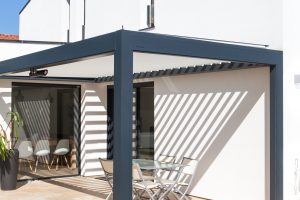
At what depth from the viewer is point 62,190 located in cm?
1015

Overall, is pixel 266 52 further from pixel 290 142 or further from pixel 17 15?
pixel 17 15

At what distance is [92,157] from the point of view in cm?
1246

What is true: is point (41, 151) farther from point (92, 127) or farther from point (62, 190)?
point (62, 190)

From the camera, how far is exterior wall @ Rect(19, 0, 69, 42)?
624 inches

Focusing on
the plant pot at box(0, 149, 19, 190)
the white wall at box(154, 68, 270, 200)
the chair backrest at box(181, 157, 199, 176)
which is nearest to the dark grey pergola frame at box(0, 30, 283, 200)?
the white wall at box(154, 68, 270, 200)

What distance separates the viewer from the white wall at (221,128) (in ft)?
26.3

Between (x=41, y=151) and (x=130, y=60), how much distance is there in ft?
22.6

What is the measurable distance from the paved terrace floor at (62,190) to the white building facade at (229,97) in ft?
3.86

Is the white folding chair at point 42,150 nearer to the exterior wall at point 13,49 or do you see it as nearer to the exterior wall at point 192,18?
the exterior wall at point 13,49

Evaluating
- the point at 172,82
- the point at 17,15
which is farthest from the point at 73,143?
the point at 17,15

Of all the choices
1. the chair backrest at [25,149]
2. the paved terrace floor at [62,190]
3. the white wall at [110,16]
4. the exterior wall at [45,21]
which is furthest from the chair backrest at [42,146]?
the exterior wall at [45,21]

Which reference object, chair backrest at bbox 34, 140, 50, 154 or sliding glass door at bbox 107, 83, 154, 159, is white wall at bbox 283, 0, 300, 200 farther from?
chair backrest at bbox 34, 140, 50, 154

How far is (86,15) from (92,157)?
4306 millimetres

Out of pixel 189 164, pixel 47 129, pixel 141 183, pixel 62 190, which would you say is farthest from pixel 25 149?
pixel 141 183
